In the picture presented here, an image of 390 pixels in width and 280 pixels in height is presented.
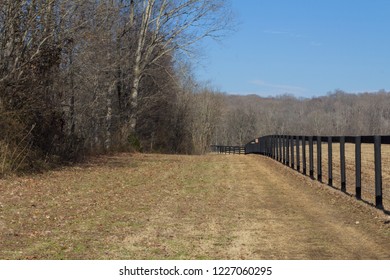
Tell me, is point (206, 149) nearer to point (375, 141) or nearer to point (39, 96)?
point (39, 96)

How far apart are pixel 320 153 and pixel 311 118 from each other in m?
142

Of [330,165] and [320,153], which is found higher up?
[320,153]

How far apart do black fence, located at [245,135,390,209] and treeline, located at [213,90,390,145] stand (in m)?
104

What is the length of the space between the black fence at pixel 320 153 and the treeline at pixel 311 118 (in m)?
104

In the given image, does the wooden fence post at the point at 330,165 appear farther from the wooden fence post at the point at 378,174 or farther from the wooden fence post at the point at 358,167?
the wooden fence post at the point at 378,174

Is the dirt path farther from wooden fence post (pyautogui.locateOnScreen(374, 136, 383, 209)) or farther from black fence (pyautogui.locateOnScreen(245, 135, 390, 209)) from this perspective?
black fence (pyautogui.locateOnScreen(245, 135, 390, 209))

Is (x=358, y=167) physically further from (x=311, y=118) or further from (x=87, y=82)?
(x=311, y=118)

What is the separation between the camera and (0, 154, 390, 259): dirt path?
19.8ft

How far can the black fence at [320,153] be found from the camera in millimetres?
9133

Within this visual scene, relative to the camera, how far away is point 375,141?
9.19 metres

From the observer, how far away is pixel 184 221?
26.8 feet

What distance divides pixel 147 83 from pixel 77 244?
113 feet

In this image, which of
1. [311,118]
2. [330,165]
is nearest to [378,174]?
[330,165]

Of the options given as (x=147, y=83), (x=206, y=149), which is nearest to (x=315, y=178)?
(x=147, y=83)
